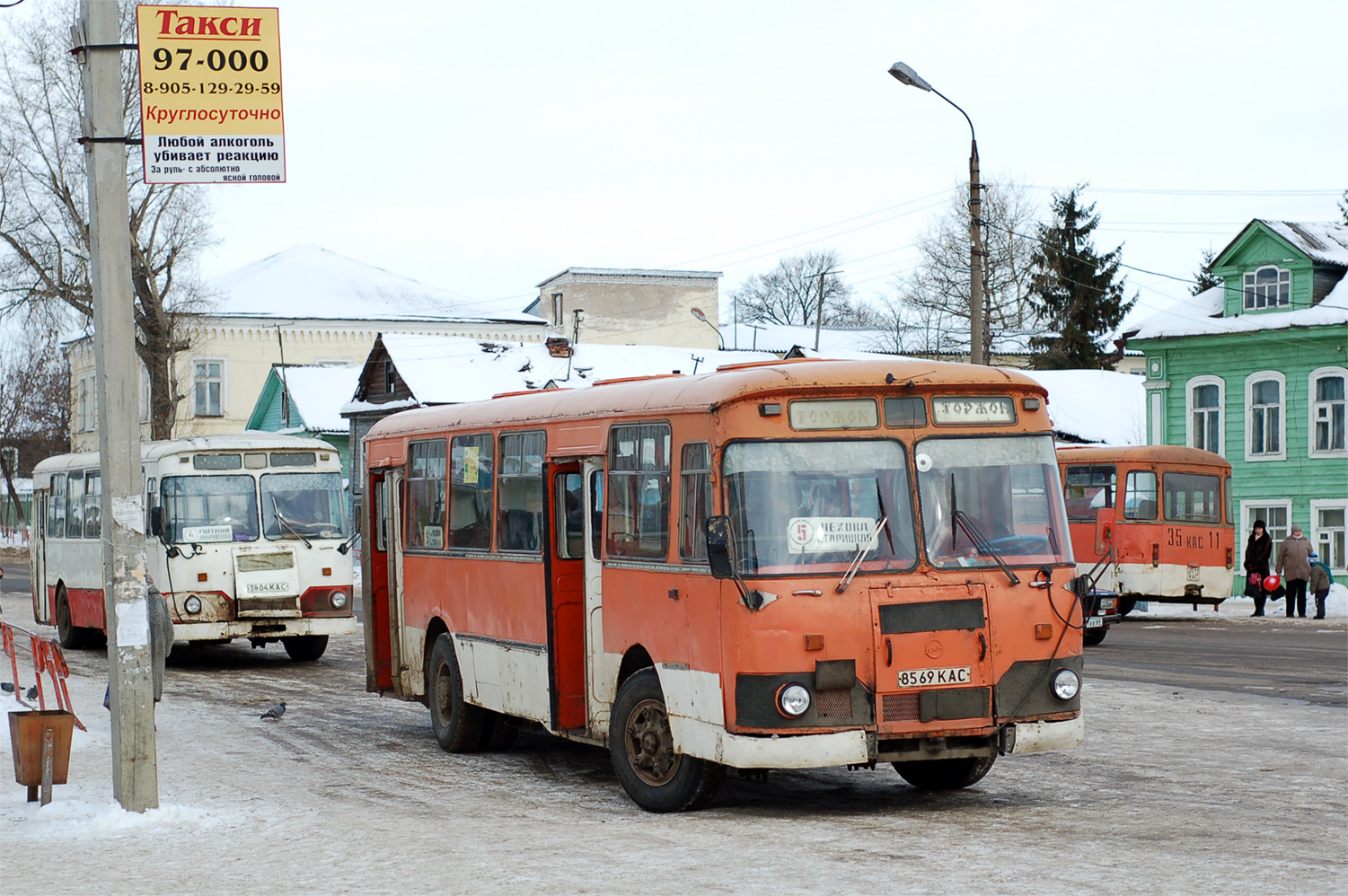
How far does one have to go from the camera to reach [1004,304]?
72625 millimetres

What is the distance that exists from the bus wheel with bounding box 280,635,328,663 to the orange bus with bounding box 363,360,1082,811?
459 inches

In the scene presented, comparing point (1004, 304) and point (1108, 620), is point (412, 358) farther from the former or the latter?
point (1108, 620)

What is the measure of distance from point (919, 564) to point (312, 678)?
463 inches

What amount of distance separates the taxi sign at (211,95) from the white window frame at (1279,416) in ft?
112

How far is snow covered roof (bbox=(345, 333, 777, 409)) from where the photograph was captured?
53.1m

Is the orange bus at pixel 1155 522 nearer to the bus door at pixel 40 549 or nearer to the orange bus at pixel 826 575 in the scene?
the bus door at pixel 40 549

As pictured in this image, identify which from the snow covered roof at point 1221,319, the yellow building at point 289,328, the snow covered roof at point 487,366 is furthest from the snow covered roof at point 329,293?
the snow covered roof at point 1221,319

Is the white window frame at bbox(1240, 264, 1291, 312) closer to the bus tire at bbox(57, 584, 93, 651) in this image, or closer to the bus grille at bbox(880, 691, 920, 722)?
the bus tire at bbox(57, 584, 93, 651)

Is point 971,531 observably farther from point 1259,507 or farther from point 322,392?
point 322,392

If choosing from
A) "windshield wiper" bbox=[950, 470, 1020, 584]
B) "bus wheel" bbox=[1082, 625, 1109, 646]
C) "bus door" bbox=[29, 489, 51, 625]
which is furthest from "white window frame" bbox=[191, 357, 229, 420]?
"windshield wiper" bbox=[950, 470, 1020, 584]

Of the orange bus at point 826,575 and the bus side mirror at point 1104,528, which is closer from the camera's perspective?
the orange bus at point 826,575

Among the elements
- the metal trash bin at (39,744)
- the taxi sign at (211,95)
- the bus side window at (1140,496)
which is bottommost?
the metal trash bin at (39,744)

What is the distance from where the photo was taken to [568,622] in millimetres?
11547

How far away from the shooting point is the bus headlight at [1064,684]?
9812 mm
